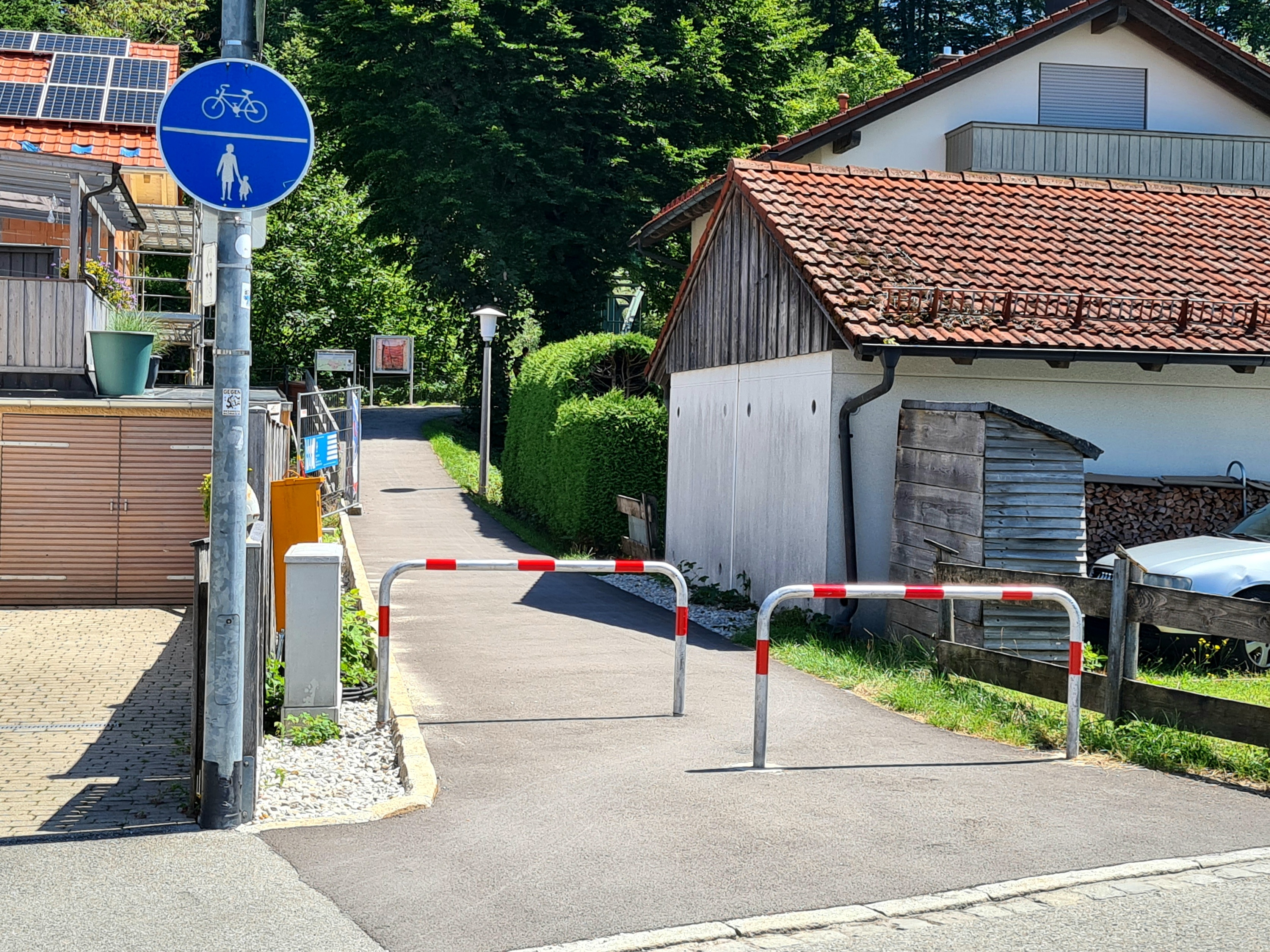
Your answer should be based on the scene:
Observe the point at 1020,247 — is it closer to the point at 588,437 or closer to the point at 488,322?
the point at 588,437

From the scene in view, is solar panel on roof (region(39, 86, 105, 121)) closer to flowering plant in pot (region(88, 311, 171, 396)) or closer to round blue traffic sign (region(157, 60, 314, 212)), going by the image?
flowering plant in pot (region(88, 311, 171, 396))

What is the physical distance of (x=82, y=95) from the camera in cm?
2697

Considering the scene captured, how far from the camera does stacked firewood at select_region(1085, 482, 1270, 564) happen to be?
1321 cm

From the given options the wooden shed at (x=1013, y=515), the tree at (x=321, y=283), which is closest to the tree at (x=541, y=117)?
the tree at (x=321, y=283)

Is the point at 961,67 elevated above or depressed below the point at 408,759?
above

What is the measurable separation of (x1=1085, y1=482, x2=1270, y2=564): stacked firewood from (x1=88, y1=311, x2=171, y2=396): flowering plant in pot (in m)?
10.1

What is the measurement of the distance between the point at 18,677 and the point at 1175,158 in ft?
65.6

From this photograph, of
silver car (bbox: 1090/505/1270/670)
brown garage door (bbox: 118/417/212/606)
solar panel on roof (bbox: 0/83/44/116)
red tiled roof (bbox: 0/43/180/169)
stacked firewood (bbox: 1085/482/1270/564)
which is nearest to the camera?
silver car (bbox: 1090/505/1270/670)

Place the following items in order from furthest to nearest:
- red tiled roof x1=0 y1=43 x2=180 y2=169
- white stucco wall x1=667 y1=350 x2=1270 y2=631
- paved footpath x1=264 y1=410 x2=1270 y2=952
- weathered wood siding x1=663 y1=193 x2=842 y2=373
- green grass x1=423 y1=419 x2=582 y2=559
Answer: red tiled roof x1=0 y1=43 x2=180 y2=169 < green grass x1=423 y1=419 x2=582 y2=559 < weathered wood siding x1=663 y1=193 x2=842 y2=373 < white stucco wall x1=667 y1=350 x2=1270 y2=631 < paved footpath x1=264 y1=410 x2=1270 y2=952

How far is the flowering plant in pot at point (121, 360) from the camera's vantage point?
14711mm

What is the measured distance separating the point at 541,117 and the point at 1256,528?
26.9 metres

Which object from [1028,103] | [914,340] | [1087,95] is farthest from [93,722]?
[1087,95]

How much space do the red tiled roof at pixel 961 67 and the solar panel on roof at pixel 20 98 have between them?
14.1 m

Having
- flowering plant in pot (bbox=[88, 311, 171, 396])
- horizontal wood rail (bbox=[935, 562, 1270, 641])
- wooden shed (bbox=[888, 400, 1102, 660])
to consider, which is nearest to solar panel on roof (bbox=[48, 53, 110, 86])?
flowering plant in pot (bbox=[88, 311, 171, 396])
